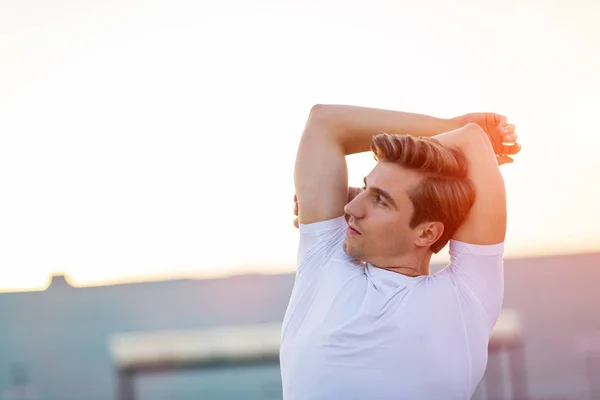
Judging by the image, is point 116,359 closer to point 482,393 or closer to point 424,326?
point 482,393

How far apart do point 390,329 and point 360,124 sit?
1.68ft

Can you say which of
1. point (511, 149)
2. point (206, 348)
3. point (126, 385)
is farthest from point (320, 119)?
point (206, 348)

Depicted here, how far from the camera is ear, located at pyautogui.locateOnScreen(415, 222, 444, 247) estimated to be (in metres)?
1.80

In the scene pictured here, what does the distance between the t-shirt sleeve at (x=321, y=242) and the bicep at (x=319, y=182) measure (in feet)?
0.05

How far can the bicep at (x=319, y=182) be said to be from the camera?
185 centimetres

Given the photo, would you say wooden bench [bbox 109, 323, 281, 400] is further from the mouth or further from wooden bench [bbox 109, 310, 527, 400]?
the mouth

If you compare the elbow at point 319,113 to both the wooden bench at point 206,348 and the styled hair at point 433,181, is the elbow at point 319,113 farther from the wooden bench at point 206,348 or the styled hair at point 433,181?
the wooden bench at point 206,348

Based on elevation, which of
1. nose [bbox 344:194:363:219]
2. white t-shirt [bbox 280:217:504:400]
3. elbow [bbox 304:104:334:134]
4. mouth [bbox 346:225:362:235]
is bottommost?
white t-shirt [bbox 280:217:504:400]

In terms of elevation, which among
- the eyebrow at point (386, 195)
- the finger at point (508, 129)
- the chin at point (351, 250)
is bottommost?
the chin at point (351, 250)

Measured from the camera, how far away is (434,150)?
5.86 ft

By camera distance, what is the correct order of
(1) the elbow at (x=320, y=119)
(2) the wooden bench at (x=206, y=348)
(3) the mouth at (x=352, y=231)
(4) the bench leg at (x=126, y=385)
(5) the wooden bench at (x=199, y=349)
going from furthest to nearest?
(5) the wooden bench at (x=199, y=349) < (2) the wooden bench at (x=206, y=348) < (4) the bench leg at (x=126, y=385) < (1) the elbow at (x=320, y=119) < (3) the mouth at (x=352, y=231)

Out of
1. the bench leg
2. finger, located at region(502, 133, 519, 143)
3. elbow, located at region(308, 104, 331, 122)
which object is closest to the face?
elbow, located at region(308, 104, 331, 122)

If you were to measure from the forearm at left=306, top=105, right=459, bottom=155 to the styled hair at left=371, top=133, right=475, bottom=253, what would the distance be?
162 millimetres

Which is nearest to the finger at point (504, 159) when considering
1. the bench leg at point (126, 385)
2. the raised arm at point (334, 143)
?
the raised arm at point (334, 143)
